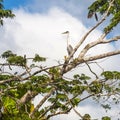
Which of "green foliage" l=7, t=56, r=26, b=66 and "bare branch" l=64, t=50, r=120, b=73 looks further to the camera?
"bare branch" l=64, t=50, r=120, b=73

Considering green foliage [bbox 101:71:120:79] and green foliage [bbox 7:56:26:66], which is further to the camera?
green foliage [bbox 101:71:120:79]

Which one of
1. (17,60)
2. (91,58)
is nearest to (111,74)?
(91,58)

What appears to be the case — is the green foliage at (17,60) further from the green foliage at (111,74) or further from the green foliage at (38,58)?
the green foliage at (111,74)

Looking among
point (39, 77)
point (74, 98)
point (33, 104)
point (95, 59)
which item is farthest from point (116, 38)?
point (39, 77)

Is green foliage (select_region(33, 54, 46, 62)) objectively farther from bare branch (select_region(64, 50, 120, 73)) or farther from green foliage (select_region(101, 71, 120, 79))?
green foliage (select_region(101, 71, 120, 79))

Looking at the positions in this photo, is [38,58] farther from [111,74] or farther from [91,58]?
[111,74]

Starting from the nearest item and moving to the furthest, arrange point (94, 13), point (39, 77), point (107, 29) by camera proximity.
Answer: point (39, 77) < point (107, 29) < point (94, 13)

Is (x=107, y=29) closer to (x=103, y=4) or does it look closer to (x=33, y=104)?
(x=103, y=4)

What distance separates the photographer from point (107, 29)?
1778 centimetres

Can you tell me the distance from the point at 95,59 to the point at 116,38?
1760 millimetres

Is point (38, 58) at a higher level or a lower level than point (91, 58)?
lower

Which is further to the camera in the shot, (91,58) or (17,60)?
(91,58)

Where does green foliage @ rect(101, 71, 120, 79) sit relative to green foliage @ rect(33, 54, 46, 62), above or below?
above

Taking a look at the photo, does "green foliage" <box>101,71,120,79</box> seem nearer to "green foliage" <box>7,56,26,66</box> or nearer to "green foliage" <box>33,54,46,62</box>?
"green foliage" <box>7,56,26,66</box>
